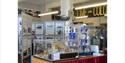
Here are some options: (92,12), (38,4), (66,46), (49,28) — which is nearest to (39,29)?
(49,28)

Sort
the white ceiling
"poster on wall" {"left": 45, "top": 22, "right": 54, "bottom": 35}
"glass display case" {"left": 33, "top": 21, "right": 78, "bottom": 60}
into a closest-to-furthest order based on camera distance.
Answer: "glass display case" {"left": 33, "top": 21, "right": 78, "bottom": 60}
"poster on wall" {"left": 45, "top": 22, "right": 54, "bottom": 35}
the white ceiling

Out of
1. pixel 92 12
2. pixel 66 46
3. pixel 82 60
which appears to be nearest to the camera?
pixel 82 60

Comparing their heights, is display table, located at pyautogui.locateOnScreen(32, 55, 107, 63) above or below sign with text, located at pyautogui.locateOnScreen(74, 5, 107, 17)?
below

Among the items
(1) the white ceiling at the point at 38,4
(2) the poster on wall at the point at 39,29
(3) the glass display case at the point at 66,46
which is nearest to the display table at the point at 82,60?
(3) the glass display case at the point at 66,46

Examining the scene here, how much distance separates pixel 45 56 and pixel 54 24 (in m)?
4.11

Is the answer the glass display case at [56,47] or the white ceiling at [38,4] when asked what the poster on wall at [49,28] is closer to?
the glass display case at [56,47]

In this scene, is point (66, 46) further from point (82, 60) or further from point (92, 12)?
point (92, 12)

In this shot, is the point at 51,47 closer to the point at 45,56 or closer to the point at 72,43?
the point at 45,56

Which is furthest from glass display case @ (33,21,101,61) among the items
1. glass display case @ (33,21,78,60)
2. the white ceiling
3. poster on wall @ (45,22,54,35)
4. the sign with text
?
the white ceiling

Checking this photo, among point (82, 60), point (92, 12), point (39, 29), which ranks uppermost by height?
point (92, 12)

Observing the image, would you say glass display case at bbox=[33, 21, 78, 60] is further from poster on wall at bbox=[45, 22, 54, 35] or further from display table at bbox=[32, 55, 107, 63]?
poster on wall at bbox=[45, 22, 54, 35]

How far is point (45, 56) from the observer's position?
177 inches

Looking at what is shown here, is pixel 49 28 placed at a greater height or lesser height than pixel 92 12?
lesser

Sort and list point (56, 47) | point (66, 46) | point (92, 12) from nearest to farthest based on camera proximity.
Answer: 1. point (56, 47)
2. point (66, 46)
3. point (92, 12)
